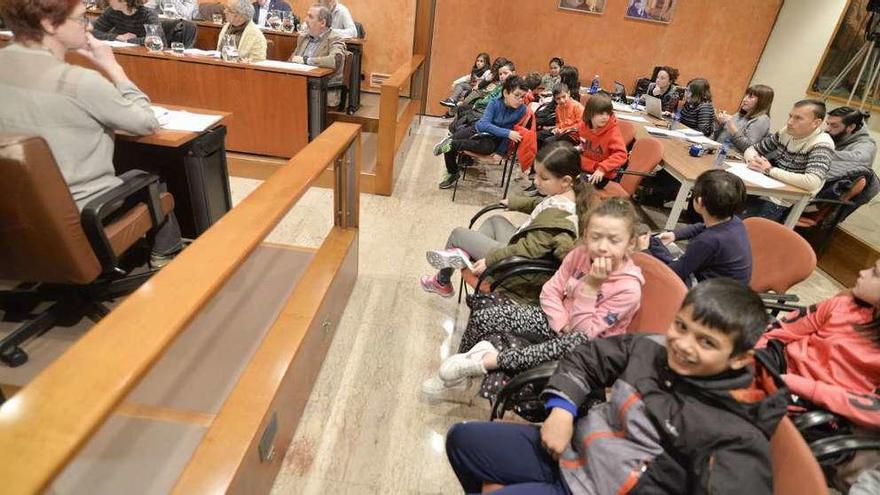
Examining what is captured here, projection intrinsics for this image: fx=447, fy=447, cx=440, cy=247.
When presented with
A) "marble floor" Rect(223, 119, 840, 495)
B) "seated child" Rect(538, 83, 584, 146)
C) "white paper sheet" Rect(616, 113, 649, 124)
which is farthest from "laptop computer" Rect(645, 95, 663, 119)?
"marble floor" Rect(223, 119, 840, 495)

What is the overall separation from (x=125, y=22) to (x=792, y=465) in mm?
5272

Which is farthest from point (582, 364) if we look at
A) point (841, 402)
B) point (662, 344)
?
point (841, 402)

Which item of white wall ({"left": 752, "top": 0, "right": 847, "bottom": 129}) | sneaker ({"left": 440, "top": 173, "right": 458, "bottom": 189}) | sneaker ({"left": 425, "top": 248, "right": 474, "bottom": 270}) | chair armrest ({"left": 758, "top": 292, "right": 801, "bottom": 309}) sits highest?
white wall ({"left": 752, "top": 0, "right": 847, "bottom": 129})

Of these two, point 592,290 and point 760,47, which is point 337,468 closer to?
point 592,290

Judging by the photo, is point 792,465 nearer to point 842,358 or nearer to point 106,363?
point 842,358

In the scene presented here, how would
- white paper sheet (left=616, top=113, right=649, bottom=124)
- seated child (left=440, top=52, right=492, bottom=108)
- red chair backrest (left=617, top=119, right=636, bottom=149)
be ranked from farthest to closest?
seated child (left=440, top=52, right=492, bottom=108) < white paper sheet (left=616, top=113, right=649, bottom=124) < red chair backrest (left=617, top=119, right=636, bottom=149)

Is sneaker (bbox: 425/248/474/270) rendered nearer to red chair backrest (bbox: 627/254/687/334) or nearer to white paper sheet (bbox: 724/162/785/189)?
red chair backrest (bbox: 627/254/687/334)

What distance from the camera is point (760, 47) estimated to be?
19.4 feet

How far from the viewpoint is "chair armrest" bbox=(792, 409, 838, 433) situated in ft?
4.33

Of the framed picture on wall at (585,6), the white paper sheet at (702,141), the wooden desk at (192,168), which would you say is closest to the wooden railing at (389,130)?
the wooden desk at (192,168)

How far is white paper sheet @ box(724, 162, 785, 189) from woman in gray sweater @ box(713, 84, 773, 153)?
722mm

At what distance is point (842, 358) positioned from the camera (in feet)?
4.72

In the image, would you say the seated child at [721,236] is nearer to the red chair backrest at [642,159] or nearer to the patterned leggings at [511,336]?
the patterned leggings at [511,336]

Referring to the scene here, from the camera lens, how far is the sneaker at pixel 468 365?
1544 mm
